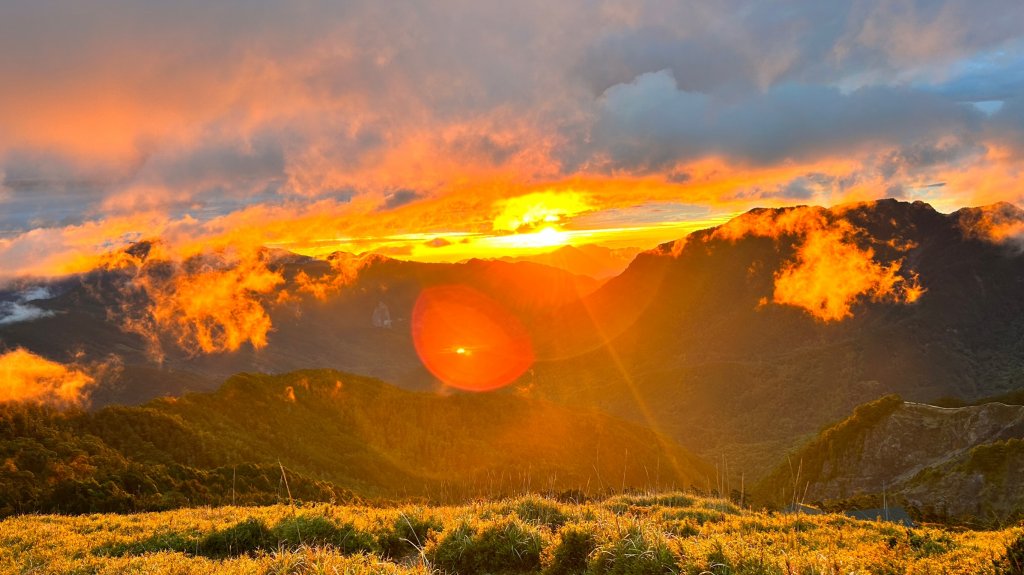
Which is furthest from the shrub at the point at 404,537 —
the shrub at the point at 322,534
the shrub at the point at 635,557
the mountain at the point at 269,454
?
the mountain at the point at 269,454

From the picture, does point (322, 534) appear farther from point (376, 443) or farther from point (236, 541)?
point (376, 443)

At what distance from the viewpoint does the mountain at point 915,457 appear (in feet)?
301

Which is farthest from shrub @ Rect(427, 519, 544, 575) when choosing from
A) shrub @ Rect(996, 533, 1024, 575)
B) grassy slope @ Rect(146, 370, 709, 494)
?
grassy slope @ Rect(146, 370, 709, 494)

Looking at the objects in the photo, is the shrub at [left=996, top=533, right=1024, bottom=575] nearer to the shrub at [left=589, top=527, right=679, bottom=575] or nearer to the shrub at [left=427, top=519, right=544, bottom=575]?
the shrub at [left=589, top=527, right=679, bottom=575]

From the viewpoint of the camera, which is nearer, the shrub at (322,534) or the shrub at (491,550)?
the shrub at (491,550)

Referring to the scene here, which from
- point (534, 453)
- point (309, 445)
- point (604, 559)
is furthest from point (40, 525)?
point (534, 453)

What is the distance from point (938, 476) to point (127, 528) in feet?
398

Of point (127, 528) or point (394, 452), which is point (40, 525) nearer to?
point (127, 528)

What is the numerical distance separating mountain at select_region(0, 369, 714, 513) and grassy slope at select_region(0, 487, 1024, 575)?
2798cm

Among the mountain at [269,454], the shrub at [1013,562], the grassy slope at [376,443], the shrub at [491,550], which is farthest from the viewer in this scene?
the grassy slope at [376,443]

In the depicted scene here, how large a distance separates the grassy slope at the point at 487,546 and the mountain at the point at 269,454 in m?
28.0

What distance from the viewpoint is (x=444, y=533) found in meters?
19.5

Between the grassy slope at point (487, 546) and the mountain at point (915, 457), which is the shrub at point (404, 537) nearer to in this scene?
the grassy slope at point (487, 546)

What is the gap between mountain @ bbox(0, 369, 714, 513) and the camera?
6391 centimetres
